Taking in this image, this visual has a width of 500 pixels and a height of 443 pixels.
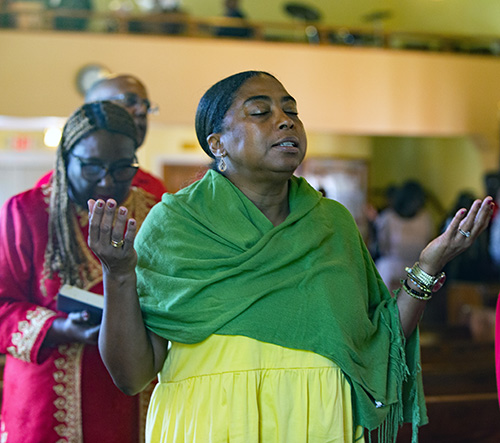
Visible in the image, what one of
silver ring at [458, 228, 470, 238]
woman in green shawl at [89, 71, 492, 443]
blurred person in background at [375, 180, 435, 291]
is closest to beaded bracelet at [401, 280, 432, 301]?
woman in green shawl at [89, 71, 492, 443]

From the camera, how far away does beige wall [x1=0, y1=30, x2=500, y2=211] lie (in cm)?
761

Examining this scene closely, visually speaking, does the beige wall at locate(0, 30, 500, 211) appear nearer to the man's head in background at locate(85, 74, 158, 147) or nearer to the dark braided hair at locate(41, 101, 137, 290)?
the man's head in background at locate(85, 74, 158, 147)

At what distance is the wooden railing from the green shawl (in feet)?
22.1

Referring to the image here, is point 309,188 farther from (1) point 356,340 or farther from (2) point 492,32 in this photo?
(2) point 492,32

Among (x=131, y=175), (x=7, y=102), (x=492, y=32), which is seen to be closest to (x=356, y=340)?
(x=131, y=175)

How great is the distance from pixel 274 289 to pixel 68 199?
0.77 meters

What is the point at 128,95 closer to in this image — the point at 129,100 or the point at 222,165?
the point at 129,100

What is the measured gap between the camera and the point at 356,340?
1539 millimetres

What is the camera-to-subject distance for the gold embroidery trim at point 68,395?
6.12 feet

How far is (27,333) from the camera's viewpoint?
1.82 m

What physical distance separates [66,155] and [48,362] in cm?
59

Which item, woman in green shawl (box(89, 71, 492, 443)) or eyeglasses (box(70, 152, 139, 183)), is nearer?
woman in green shawl (box(89, 71, 492, 443))

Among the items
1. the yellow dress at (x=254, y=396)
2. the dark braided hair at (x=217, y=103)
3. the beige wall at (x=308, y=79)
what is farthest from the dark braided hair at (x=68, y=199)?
the beige wall at (x=308, y=79)

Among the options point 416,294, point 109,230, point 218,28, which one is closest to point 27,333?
point 109,230
